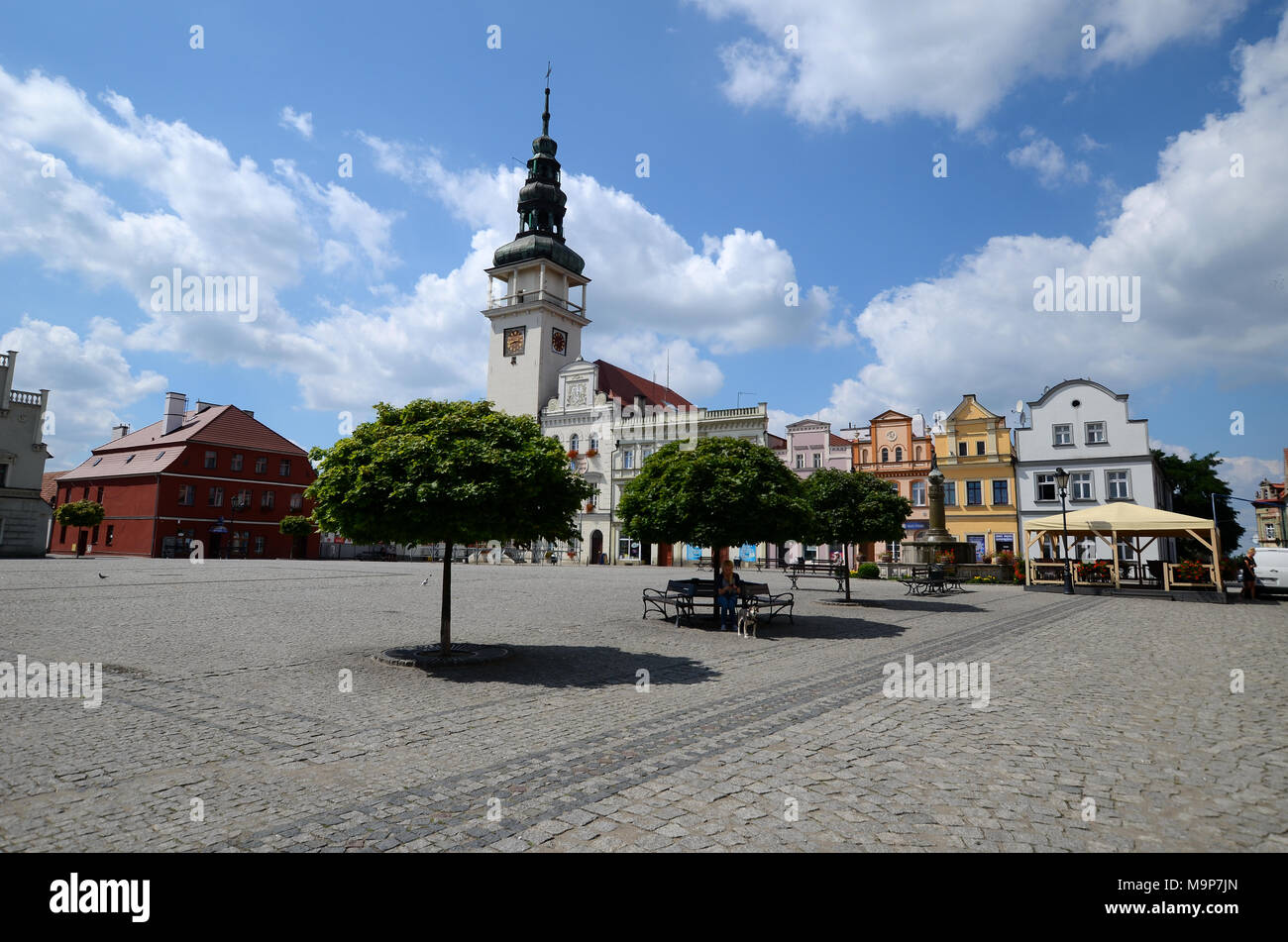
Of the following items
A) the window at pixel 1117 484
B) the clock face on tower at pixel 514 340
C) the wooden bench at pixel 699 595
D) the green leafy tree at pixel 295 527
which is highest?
the clock face on tower at pixel 514 340

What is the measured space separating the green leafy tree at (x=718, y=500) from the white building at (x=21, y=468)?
44.8 meters

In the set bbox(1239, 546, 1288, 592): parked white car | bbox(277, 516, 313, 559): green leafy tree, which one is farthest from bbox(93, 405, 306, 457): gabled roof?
bbox(1239, 546, 1288, 592): parked white car

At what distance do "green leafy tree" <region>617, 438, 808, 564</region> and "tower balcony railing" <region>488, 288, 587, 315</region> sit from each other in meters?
49.0

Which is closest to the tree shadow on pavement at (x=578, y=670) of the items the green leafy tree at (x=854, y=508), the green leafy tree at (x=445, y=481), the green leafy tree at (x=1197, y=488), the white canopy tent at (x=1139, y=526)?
the green leafy tree at (x=445, y=481)

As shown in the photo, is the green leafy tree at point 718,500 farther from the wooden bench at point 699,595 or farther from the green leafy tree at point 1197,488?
the green leafy tree at point 1197,488

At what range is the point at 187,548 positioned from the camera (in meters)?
49.4

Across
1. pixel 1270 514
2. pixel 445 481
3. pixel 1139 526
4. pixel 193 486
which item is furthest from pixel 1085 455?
pixel 1270 514

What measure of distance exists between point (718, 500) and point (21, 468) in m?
47.9

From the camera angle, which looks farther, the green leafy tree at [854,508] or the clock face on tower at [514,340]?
the clock face on tower at [514,340]

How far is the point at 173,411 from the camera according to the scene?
56.4 metres

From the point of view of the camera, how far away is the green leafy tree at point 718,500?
1470 cm

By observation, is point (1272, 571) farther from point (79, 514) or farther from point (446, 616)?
point (79, 514)
